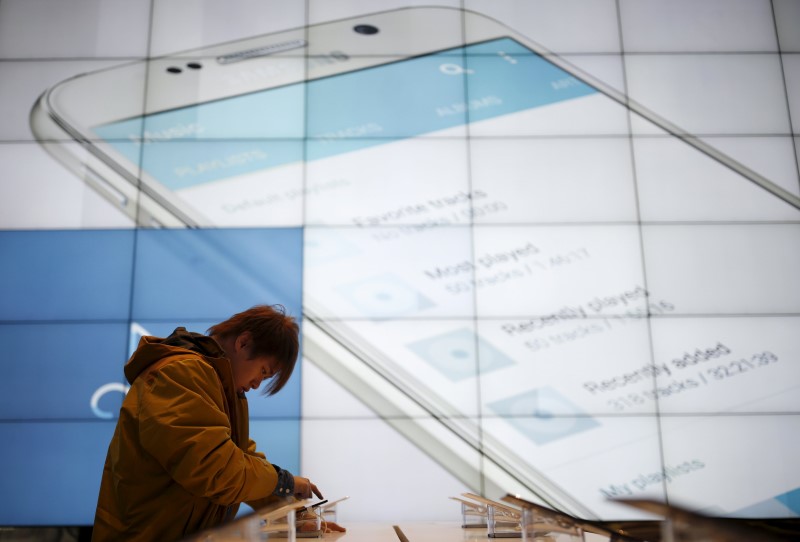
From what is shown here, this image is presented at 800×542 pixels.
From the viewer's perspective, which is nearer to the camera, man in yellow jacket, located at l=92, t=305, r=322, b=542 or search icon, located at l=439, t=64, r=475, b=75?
man in yellow jacket, located at l=92, t=305, r=322, b=542

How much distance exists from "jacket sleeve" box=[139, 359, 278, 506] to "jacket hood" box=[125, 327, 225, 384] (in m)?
0.06

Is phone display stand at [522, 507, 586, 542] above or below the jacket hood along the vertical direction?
below

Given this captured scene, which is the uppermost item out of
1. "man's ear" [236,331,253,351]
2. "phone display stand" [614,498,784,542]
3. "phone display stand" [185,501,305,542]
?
"man's ear" [236,331,253,351]

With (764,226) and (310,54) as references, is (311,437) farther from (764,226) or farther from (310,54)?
(764,226)

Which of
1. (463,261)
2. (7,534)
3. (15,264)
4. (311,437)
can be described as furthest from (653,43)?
(7,534)

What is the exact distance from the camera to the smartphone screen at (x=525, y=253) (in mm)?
3566

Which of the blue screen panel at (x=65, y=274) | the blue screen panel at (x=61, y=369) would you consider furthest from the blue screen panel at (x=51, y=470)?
the blue screen panel at (x=65, y=274)

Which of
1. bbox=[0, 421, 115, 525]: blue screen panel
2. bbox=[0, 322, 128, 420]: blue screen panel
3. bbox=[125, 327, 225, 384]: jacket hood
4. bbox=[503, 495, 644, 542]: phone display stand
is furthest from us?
bbox=[0, 322, 128, 420]: blue screen panel

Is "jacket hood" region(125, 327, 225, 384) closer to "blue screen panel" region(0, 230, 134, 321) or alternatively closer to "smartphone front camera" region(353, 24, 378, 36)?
"blue screen panel" region(0, 230, 134, 321)

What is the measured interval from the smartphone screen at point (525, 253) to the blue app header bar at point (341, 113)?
0.04 ft

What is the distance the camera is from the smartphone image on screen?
140 inches

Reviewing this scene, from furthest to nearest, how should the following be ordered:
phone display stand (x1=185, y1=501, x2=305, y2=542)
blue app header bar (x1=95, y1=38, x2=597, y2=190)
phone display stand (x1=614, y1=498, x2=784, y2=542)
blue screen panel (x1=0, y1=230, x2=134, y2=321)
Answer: blue app header bar (x1=95, y1=38, x2=597, y2=190) → blue screen panel (x1=0, y1=230, x2=134, y2=321) → phone display stand (x1=185, y1=501, x2=305, y2=542) → phone display stand (x1=614, y1=498, x2=784, y2=542)

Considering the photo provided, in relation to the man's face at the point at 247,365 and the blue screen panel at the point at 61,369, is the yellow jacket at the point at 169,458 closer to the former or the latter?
the man's face at the point at 247,365

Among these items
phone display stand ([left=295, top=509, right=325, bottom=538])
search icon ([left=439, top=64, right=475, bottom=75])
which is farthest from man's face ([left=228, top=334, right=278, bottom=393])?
search icon ([left=439, top=64, right=475, bottom=75])
